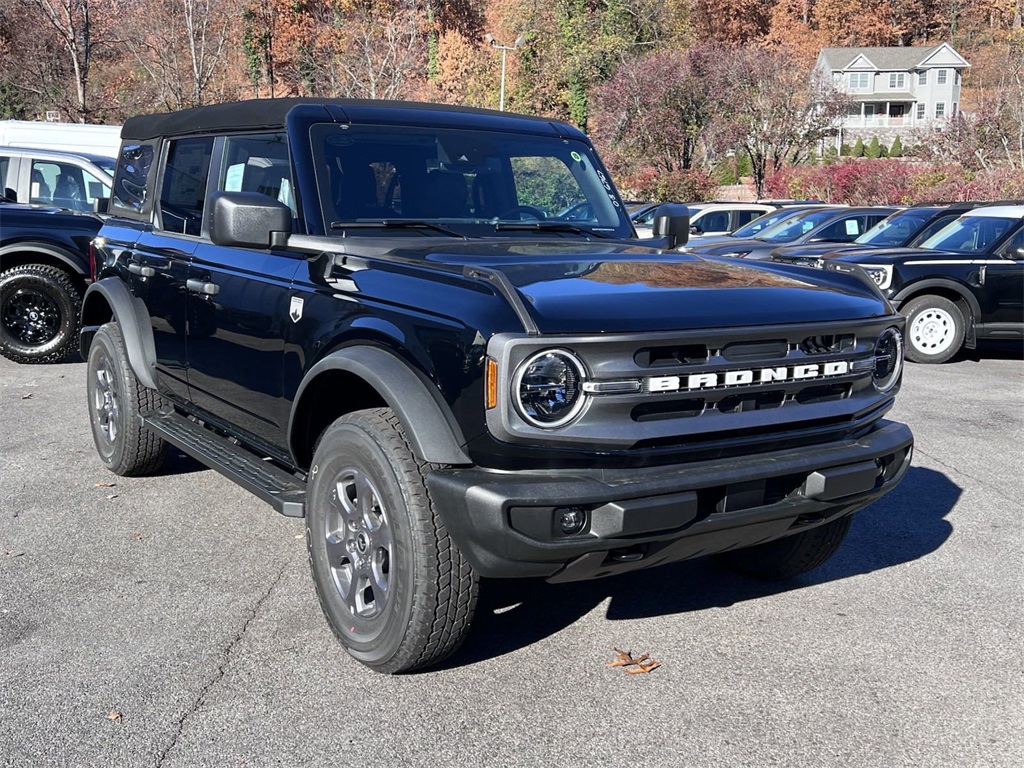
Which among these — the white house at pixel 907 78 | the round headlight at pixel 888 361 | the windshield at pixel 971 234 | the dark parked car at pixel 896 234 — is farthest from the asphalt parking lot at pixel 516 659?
the white house at pixel 907 78

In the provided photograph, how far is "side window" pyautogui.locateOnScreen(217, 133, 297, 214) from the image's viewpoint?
4523mm

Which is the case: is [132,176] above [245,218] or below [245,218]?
above

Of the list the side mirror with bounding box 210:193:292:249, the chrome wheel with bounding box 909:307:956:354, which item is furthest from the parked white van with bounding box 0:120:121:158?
the side mirror with bounding box 210:193:292:249

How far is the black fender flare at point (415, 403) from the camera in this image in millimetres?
3283

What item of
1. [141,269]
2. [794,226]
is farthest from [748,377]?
[794,226]

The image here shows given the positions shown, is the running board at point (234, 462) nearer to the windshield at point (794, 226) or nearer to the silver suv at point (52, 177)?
the silver suv at point (52, 177)

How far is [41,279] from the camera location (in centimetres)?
981

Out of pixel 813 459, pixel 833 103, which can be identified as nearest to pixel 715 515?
pixel 813 459

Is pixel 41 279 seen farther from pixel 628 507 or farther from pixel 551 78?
pixel 551 78

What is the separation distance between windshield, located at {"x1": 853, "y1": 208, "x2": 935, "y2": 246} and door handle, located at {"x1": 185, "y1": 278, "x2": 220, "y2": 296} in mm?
9860

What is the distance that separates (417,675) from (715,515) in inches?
46.3

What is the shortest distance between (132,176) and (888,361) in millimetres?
4395

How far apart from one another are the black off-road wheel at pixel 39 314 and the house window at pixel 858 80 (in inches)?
2868

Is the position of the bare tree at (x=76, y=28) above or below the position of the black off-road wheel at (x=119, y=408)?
above
